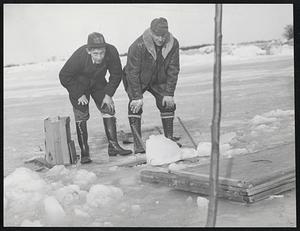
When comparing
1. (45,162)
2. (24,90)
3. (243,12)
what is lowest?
(45,162)

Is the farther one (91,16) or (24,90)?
(24,90)

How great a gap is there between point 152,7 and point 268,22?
4.72 ft

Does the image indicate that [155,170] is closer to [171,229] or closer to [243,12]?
[171,229]

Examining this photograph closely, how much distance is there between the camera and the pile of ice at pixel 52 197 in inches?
160

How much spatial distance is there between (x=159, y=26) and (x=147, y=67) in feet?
1.86

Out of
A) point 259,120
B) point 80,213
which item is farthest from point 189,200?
point 259,120

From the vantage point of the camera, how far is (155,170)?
471 cm

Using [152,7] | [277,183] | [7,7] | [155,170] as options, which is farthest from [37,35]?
[277,183]

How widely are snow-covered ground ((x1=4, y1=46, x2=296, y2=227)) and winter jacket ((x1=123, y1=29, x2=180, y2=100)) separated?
0.18 metres

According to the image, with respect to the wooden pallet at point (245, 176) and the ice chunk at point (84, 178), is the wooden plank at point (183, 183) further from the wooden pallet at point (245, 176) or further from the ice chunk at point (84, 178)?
the ice chunk at point (84, 178)

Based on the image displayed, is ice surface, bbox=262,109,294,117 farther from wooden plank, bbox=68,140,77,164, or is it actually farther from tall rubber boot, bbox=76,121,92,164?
wooden plank, bbox=68,140,77,164

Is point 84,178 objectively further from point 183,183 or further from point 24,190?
point 183,183

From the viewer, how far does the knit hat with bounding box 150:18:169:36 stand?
5.57 metres

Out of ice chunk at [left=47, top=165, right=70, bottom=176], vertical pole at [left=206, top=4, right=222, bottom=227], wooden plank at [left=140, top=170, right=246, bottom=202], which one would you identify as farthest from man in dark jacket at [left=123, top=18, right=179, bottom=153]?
vertical pole at [left=206, top=4, right=222, bottom=227]
